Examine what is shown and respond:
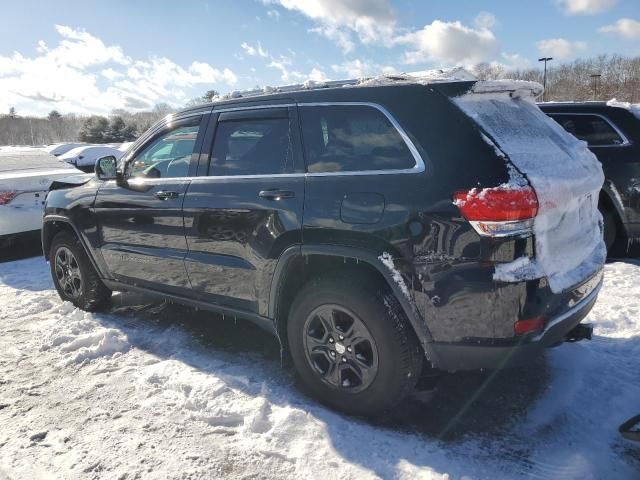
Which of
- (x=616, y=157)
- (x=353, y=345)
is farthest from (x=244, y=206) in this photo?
(x=616, y=157)

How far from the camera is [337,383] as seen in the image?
3049 mm

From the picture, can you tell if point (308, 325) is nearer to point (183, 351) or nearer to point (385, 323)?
point (385, 323)

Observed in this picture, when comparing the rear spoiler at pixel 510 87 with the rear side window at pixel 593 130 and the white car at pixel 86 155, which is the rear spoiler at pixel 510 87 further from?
the white car at pixel 86 155

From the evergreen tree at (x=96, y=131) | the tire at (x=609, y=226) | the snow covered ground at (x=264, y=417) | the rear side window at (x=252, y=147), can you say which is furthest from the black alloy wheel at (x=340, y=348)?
the evergreen tree at (x=96, y=131)

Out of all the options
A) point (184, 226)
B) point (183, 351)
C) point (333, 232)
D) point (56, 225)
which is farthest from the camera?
point (56, 225)

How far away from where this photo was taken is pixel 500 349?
8.32 feet

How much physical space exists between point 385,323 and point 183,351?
6.40 feet

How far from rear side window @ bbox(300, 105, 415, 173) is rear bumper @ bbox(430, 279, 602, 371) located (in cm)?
98

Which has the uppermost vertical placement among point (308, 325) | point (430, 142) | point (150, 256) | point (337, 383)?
point (430, 142)

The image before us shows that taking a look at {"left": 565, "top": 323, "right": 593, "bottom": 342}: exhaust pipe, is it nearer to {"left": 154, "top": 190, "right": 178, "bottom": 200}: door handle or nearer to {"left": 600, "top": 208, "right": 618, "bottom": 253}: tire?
{"left": 154, "top": 190, "right": 178, "bottom": 200}: door handle

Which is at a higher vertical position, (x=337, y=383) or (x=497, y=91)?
(x=497, y=91)

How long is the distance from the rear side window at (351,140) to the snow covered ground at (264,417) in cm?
149

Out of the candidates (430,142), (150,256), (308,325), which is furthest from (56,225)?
(430,142)

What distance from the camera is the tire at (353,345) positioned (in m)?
2.76
